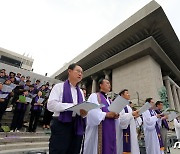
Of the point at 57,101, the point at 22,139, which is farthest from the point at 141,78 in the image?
the point at 57,101

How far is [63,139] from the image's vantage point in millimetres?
1774

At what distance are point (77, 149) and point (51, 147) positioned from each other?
1.11 feet

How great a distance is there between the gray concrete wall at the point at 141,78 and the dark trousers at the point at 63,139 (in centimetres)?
1432

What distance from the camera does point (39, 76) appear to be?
52.3ft

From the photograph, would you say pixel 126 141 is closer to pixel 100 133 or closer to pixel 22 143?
pixel 100 133

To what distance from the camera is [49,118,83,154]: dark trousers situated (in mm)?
1741

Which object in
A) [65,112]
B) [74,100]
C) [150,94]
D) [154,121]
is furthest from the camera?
[150,94]

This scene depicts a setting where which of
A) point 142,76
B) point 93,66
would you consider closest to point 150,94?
point 142,76

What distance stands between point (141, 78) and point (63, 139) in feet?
52.8

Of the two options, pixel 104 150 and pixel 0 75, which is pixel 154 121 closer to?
pixel 104 150

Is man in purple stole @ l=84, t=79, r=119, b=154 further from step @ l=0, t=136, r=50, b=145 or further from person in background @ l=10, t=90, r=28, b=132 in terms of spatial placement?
person in background @ l=10, t=90, r=28, b=132

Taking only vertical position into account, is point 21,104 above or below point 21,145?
above

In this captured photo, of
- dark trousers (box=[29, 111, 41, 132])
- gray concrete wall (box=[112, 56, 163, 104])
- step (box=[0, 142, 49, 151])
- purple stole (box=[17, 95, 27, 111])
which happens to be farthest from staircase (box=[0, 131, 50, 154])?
gray concrete wall (box=[112, 56, 163, 104])

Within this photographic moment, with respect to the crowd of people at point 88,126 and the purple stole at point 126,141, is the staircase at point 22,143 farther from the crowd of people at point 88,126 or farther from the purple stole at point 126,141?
the purple stole at point 126,141
